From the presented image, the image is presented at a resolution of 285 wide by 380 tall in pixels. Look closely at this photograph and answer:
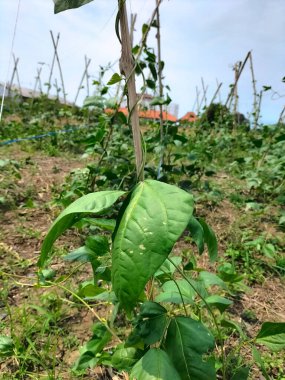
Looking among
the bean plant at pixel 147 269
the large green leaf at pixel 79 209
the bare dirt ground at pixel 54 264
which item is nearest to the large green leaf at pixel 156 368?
the bean plant at pixel 147 269

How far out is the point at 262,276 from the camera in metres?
1.85

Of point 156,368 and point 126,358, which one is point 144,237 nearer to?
point 156,368

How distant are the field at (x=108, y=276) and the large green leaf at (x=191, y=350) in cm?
11

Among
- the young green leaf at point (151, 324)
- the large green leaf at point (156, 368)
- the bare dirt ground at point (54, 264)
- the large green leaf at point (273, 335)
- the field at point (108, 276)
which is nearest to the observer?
the large green leaf at point (156, 368)

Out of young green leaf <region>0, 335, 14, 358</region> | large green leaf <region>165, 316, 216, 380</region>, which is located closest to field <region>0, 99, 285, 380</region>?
young green leaf <region>0, 335, 14, 358</region>

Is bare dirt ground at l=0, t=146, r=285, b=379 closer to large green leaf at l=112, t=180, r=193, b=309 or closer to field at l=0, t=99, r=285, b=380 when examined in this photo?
field at l=0, t=99, r=285, b=380

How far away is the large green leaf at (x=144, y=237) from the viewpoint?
524 millimetres

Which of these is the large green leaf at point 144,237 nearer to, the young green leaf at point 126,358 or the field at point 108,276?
the field at point 108,276

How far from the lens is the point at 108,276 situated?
0.97m

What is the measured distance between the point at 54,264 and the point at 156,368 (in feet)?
4.24

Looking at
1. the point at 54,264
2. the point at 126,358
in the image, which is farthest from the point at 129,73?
the point at 54,264

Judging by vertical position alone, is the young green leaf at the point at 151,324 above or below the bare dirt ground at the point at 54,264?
above

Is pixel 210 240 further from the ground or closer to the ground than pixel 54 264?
further from the ground

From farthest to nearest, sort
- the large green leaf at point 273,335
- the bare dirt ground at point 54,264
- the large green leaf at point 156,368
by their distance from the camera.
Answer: the bare dirt ground at point 54,264
the large green leaf at point 273,335
the large green leaf at point 156,368
